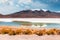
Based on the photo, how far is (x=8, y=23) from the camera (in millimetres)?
10555

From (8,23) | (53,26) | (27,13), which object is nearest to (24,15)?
(27,13)

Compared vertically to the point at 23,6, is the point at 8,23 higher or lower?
lower

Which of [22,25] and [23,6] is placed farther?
[22,25]

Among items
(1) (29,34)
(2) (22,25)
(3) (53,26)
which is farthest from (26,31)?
(3) (53,26)

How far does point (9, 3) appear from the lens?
1002cm

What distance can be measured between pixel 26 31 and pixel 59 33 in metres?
1.80

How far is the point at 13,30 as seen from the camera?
1016 cm

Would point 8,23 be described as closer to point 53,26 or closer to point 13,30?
point 13,30

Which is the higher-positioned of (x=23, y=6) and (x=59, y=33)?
(x=23, y=6)

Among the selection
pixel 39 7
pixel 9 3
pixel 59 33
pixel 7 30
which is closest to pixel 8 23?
pixel 7 30

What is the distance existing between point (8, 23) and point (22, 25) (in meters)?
0.82

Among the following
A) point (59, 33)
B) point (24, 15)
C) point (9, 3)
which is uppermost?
point (9, 3)

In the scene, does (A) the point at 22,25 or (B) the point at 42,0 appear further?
(A) the point at 22,25

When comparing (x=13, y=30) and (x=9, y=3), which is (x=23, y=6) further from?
(x=13, y=30)
